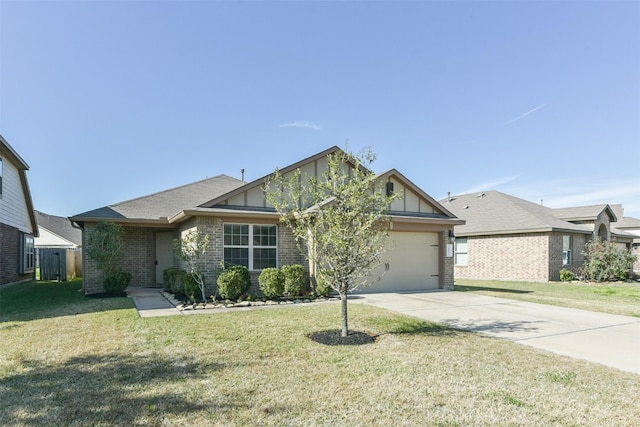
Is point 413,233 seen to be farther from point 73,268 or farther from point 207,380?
point 73,268

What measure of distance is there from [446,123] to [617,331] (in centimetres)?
1099

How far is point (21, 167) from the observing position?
58.1 ft

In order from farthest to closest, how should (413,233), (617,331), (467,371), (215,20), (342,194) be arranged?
(413,233) < (215,20) < (617,331) < (342,194) < (467,371)

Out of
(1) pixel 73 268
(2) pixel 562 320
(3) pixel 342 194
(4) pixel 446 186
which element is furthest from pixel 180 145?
(4) pixel 446 186

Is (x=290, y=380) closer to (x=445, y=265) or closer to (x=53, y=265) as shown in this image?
(x=445, y=265)

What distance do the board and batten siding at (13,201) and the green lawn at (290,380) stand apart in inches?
466

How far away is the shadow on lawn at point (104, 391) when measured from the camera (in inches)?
140

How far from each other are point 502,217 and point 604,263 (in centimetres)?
548

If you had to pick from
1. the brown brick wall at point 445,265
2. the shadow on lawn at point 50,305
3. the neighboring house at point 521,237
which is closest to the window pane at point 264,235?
the shadow on lawn at point 50,305

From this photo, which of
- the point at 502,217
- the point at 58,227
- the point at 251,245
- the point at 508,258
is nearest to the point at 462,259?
the point at 508,258

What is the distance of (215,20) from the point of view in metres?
11.4

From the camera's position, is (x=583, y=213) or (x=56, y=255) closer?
(x=56, y=255)

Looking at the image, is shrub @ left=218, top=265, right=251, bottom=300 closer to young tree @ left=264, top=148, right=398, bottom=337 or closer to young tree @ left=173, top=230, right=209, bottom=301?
young tree @ left=173, top=230, right=209, bottom=301

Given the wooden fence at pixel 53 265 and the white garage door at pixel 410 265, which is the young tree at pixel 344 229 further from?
the wooden fence at pixel 53 265
